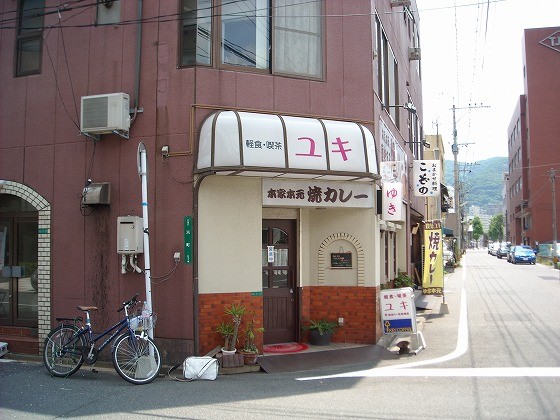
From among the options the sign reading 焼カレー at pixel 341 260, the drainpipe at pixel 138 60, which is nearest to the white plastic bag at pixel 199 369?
the sign reading 焼カレー at pixel 341 260

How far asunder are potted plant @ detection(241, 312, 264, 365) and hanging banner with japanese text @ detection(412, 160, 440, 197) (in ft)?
32.4


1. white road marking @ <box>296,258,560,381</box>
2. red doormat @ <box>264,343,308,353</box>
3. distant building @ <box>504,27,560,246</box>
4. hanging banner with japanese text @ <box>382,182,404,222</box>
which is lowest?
white road marking @ <box>296,258,560,381</box>

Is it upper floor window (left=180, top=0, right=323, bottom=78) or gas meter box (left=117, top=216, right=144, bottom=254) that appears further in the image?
upper floor window (left=180, top=0, right=323, bottom=78)

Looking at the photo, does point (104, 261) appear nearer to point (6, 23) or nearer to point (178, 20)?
point (178, 20)

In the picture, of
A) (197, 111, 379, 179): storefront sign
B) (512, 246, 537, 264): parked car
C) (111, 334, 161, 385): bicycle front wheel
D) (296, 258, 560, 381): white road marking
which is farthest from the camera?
(512, 246, 537, 264): parked car

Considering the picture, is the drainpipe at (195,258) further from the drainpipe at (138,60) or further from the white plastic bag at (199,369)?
the drainpipe at (138,60)

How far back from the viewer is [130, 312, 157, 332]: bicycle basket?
8086 millimetres

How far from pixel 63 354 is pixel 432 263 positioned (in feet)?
39.0

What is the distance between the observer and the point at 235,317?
882 cm

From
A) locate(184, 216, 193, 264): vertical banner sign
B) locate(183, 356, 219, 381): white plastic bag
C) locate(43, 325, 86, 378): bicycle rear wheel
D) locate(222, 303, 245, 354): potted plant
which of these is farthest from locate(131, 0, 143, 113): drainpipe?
locate(183, 356, 219, 381): white plastic bag

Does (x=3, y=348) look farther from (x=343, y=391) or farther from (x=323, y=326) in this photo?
(x=343, y=391)

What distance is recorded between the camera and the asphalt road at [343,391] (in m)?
6.38

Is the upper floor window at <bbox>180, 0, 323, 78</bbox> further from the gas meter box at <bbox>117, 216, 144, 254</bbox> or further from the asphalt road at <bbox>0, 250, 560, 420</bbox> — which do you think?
the asphalt road at <bbox>0, 250, 560, 420</bbox>

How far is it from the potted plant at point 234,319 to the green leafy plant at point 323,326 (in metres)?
2.00
